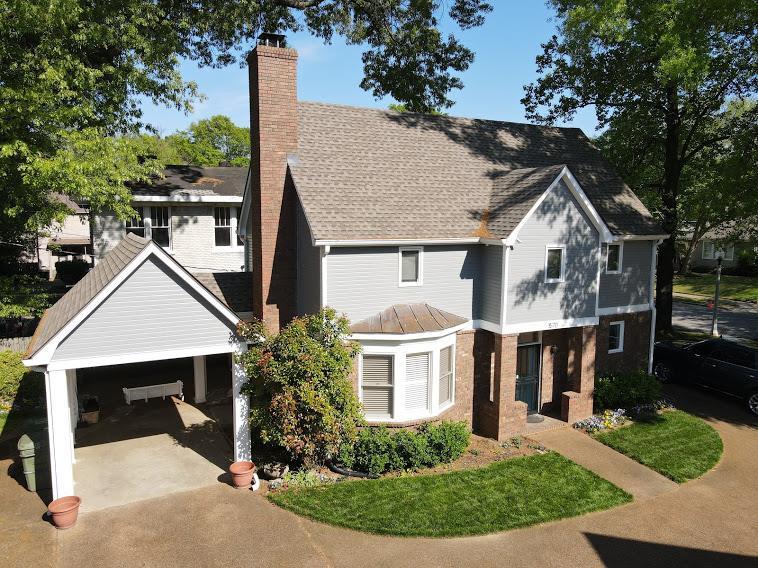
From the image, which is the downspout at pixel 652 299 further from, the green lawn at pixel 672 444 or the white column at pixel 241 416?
the white column at pixel 241 416

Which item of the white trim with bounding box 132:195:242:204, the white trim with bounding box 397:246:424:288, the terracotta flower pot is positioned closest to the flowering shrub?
the white trim with bounding box 397:246:424:288

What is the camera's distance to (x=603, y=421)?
681 inches

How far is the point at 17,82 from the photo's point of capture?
18.9 m

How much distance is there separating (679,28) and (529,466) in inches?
→ 659

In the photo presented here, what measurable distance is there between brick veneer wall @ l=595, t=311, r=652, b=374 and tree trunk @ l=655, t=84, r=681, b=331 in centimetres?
621

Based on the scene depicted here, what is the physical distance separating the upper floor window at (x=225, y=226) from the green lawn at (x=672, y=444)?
1806cm

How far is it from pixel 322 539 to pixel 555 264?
10250 mm

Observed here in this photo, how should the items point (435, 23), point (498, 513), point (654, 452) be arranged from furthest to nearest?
point (435, 23)
point (654, 452)
point (498, 513)

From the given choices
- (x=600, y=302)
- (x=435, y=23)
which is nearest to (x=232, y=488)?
(x=600, y=302)

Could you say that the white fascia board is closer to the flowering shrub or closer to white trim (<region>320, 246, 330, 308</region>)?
white trim (<region>320, 246, 330, 308</region>)

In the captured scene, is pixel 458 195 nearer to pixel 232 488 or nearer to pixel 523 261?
pixel 523 261

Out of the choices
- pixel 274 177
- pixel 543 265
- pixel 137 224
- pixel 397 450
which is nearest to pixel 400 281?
pixel 543 265

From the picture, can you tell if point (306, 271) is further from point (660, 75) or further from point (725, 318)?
point (725, 318)

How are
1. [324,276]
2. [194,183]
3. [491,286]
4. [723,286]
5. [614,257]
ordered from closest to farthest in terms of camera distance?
[324,276] < [491,286] < [614,257] < [194,183] < [723,286]
